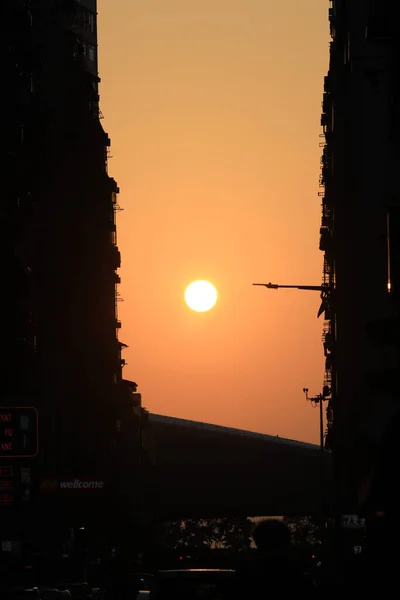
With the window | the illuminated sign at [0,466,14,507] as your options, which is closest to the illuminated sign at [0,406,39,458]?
the illuminated sign at [0,466,14,507]

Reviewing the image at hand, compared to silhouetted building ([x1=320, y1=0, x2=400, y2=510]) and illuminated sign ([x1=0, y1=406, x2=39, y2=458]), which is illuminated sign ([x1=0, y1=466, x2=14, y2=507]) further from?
silhouetted building ([x1=320, y1=0, x2=400, y2=510])

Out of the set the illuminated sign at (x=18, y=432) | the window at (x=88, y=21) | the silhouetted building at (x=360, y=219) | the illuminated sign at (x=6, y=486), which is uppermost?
the window at (x=88, y=21)

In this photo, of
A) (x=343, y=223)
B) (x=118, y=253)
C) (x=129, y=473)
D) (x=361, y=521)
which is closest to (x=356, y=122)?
(x=343, y=223)

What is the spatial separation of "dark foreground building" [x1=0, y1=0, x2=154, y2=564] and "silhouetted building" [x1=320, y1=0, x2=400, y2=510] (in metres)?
17.1

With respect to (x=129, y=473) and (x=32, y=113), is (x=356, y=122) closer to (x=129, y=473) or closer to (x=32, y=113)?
(x=32, y=113)

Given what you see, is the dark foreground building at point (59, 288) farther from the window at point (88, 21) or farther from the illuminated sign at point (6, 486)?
the window at point (88, 21)

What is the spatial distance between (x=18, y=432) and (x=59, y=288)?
8006 centimetres

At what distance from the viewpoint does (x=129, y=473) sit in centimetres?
17500

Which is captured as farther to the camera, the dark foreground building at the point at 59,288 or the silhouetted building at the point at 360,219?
the dark foreground building at the point at 59,288

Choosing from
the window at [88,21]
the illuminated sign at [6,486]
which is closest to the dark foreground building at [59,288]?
the illuminated sign at [6,486]

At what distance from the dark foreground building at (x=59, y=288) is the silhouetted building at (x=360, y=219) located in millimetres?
17135

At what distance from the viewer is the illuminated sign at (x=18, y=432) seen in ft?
149

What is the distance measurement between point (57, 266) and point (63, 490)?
29869mm

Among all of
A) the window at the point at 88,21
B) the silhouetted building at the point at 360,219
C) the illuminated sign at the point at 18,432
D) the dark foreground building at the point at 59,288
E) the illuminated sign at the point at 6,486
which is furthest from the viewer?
the window at the point at 88,21
